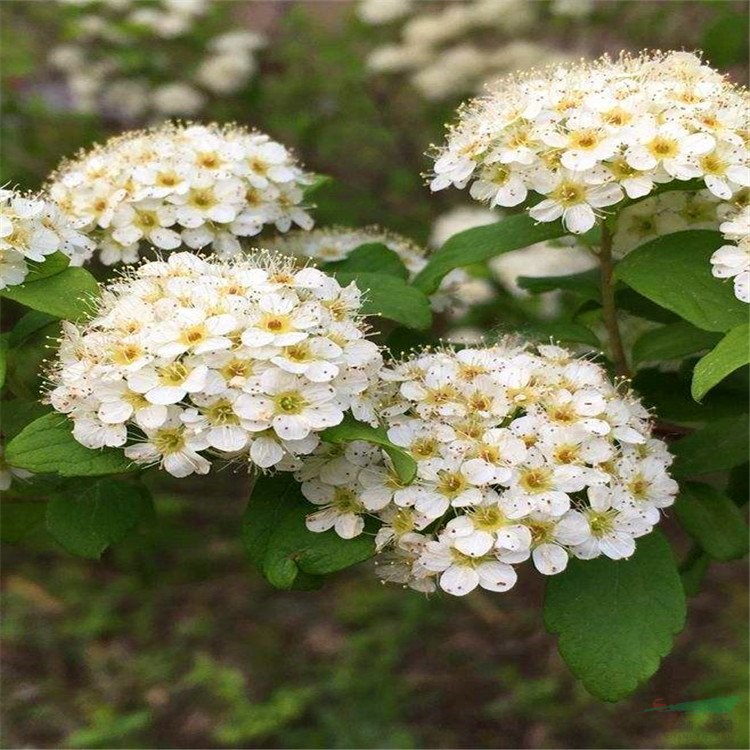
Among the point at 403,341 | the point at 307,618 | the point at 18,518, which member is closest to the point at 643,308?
the point at 403,341

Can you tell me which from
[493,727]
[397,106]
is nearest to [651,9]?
[397,106]

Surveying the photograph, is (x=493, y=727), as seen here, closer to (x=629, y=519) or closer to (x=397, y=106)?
(x=629, y=519)

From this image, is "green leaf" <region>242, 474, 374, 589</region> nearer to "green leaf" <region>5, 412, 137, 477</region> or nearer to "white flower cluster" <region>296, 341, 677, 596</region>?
"white flower cluster" <region>296, 341, 677, 596</region>

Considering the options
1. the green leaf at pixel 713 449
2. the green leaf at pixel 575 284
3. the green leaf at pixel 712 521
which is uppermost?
the green leaf at pixel 575 284

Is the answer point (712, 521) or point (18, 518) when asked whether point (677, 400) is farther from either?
point (18, 518)

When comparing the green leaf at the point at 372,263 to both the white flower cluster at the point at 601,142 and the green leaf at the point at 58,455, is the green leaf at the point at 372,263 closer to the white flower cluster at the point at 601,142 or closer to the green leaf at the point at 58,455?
the white flower cluster at the point at 601,142

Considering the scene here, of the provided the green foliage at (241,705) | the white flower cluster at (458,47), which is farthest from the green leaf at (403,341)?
the white flower cluster at (458,47)
